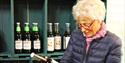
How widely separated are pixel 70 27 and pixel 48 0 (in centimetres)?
33

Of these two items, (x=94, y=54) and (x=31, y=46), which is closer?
(x=94, y=54)

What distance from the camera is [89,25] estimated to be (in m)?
1.62

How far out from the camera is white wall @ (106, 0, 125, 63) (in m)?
2.63

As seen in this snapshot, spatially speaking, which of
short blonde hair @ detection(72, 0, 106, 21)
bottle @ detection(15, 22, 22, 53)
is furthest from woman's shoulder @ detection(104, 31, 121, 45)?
bottle @ detection(15, 22, 22, 53)

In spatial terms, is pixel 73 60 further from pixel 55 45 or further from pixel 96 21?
pixel 55 45

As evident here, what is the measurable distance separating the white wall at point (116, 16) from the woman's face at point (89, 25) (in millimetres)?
1011

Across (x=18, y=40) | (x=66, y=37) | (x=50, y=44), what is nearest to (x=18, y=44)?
(x=18, y=40)

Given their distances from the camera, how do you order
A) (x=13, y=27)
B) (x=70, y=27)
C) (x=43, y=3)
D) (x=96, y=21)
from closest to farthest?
(x=96, y=21), (x=13, y=27), (x=43, y=3), (x=70, y=27)

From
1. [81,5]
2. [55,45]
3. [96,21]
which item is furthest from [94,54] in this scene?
[55,45]

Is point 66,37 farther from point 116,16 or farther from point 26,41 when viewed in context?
point 116,16

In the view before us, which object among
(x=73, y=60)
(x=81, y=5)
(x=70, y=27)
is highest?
(x=81, y=5)

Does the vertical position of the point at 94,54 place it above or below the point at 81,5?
below

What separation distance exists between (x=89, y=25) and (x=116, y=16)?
3.59ft

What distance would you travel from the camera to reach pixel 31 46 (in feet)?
8.19
